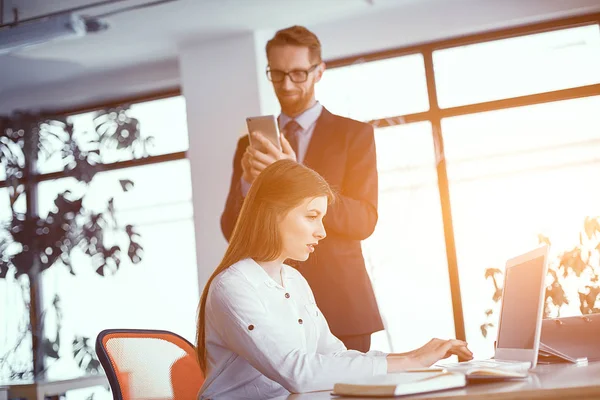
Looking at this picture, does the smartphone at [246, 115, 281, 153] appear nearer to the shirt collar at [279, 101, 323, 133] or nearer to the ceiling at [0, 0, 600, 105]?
the shirt collar at [279, 101, 323, 133]

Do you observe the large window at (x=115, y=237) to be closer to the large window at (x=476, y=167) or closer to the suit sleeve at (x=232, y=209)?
the large window at (x=476, y=167)

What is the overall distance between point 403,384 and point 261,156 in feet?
4.32

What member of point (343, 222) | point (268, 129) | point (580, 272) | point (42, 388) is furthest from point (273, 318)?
point (580, 272)

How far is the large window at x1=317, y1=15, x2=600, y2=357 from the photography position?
503 centimetres

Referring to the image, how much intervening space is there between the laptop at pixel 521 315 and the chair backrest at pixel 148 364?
76 centimetres

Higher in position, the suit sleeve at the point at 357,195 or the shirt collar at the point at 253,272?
the suit sleeve at the point at 357,195

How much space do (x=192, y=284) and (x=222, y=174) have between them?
Result: 91 cm

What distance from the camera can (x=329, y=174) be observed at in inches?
105

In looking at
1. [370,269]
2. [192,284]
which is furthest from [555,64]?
[192,284]

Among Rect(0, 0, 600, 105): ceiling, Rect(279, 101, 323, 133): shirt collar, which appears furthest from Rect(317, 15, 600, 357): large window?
Rect(279, 101, 323, 133): shirt collar

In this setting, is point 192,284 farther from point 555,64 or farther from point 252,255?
point 252,255

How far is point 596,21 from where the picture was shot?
510cm

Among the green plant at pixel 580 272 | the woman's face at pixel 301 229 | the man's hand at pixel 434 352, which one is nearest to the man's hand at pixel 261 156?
the woman's face at pixel 301 229

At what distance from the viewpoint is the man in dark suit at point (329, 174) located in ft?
8.15
